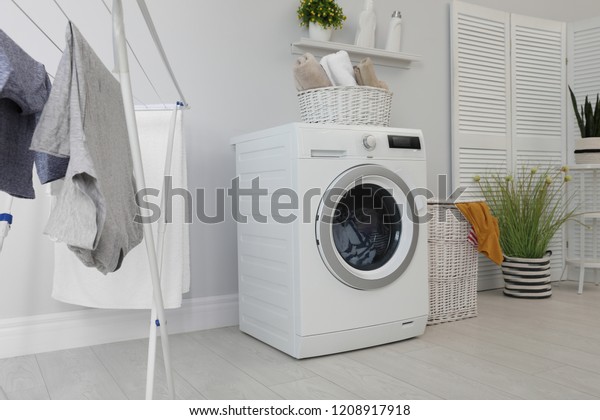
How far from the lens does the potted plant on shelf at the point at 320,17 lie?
2639 millimetres

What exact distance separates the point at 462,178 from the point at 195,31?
180 cm

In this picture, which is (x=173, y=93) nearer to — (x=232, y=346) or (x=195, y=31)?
(x=195, y=31)

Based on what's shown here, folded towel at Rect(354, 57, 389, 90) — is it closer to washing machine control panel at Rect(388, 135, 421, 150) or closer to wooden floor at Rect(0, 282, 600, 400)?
washing machine control panel at Rect(388, 135, 421, 150)

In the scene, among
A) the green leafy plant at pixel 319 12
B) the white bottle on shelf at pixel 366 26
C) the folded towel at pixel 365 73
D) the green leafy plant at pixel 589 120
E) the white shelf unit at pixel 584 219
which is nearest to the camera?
the folded towel at pixel 365 73

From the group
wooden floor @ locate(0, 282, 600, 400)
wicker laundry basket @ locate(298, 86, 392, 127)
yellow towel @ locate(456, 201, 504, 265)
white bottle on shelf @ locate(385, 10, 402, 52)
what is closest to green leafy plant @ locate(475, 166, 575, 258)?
yellow towel @ locate(456, 201, 504, 265)

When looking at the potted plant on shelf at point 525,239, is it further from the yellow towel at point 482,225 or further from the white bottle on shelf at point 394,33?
the white bottle on shelf at point 394,33

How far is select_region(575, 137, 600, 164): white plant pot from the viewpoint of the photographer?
10.7 feet

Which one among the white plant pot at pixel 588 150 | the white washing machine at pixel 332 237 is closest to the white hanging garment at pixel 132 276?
the white washing machine at pixel 332 237

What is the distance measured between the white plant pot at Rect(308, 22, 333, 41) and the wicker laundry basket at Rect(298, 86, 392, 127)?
1.96 feet

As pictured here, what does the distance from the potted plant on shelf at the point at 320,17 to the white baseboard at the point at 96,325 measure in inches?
54.5

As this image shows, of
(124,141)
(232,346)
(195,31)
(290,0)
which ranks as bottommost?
(232,346)

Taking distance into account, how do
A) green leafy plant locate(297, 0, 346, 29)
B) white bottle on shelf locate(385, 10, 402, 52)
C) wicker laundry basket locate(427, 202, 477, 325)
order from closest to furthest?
1. wicker laundry basket locate(427, 202, 477, 325)
2. green leafy plant locate(297, 0, 346, 29)
3. white bottle on shelf locate(385, 10, 402, 52)
